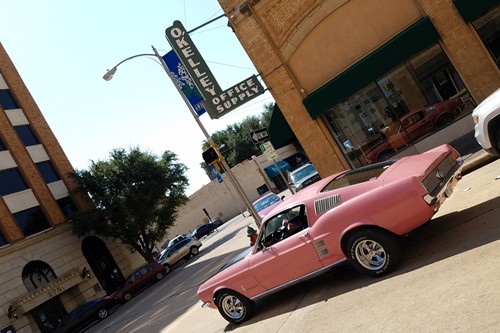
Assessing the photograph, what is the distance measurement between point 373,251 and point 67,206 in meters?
29.5

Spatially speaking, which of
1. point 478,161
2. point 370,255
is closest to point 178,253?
point 478,161

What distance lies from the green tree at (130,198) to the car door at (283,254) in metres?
24.9

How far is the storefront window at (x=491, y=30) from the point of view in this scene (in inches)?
483

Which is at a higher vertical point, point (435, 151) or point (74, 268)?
point (74, 268)

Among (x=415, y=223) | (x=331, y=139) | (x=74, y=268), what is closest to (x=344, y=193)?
(x=415, y=223)

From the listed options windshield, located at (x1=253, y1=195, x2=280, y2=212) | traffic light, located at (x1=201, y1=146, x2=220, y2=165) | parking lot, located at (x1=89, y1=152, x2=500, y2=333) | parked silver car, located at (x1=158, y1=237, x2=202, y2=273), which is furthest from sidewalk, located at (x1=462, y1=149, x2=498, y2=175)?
parked silver car, located at (x1=158, y1=237, x2=202, y2=273)

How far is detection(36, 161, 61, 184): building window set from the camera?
A: 102 feet

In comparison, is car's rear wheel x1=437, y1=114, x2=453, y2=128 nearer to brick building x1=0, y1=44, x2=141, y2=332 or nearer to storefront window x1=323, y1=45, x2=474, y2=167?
storefront window x1=323, y1=45, x2=474, y2=167

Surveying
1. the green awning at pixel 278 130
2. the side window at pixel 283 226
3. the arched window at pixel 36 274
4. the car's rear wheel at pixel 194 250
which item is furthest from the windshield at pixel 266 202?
the arched window at pixel 36 274

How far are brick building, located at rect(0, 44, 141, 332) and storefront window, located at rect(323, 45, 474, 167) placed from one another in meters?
19.7

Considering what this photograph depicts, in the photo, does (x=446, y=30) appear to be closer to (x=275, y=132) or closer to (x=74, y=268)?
(x=275, y=132)

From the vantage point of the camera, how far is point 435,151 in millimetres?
6887

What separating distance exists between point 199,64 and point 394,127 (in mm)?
6620

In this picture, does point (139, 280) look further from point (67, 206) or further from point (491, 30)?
point (491, 30)
